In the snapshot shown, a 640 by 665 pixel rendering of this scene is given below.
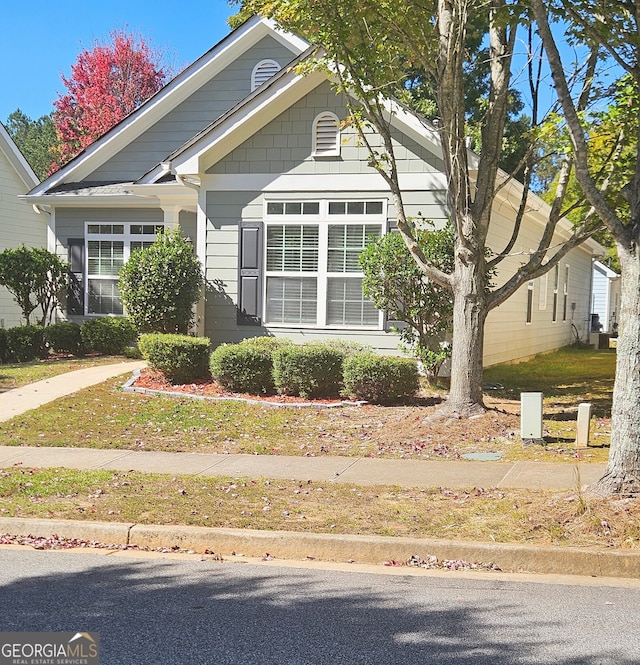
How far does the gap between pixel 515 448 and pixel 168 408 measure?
519cm

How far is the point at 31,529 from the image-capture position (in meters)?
6.83

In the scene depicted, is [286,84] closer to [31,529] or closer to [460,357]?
[460,357]

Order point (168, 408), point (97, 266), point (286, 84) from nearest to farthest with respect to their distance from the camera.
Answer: point (168, 408) → point (286, 84) → point (97, 266)

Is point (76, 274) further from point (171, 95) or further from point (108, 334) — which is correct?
point (171, 95)

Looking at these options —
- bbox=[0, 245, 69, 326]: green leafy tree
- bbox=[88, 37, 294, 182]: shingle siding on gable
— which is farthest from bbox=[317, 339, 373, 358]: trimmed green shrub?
bbox=[88, 37, 294, 182]: shingle siding on gable

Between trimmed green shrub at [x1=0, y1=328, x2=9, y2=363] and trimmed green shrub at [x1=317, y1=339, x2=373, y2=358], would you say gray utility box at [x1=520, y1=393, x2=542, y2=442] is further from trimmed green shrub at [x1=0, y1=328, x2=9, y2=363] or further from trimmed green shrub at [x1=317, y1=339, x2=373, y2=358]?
trimmed green shrub at [x1=0, y1=328, x2=9, y2=363]

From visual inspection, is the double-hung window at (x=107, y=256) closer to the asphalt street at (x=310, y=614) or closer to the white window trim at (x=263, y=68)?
the white window trim at (x=263, y=68)

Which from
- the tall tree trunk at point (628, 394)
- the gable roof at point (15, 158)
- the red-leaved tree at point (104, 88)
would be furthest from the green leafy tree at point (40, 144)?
the tall tree trunk at point (628, 394)

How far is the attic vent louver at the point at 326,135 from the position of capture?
1481cm

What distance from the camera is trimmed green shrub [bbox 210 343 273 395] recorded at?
12.9 meters

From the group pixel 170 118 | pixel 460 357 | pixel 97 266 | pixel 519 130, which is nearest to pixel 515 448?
pixel 460 357

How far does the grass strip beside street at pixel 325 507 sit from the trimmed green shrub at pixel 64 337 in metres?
9.25

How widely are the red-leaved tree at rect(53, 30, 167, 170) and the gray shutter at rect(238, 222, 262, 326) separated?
2323 centimetres

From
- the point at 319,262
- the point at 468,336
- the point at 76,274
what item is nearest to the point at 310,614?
the point at 468,336
